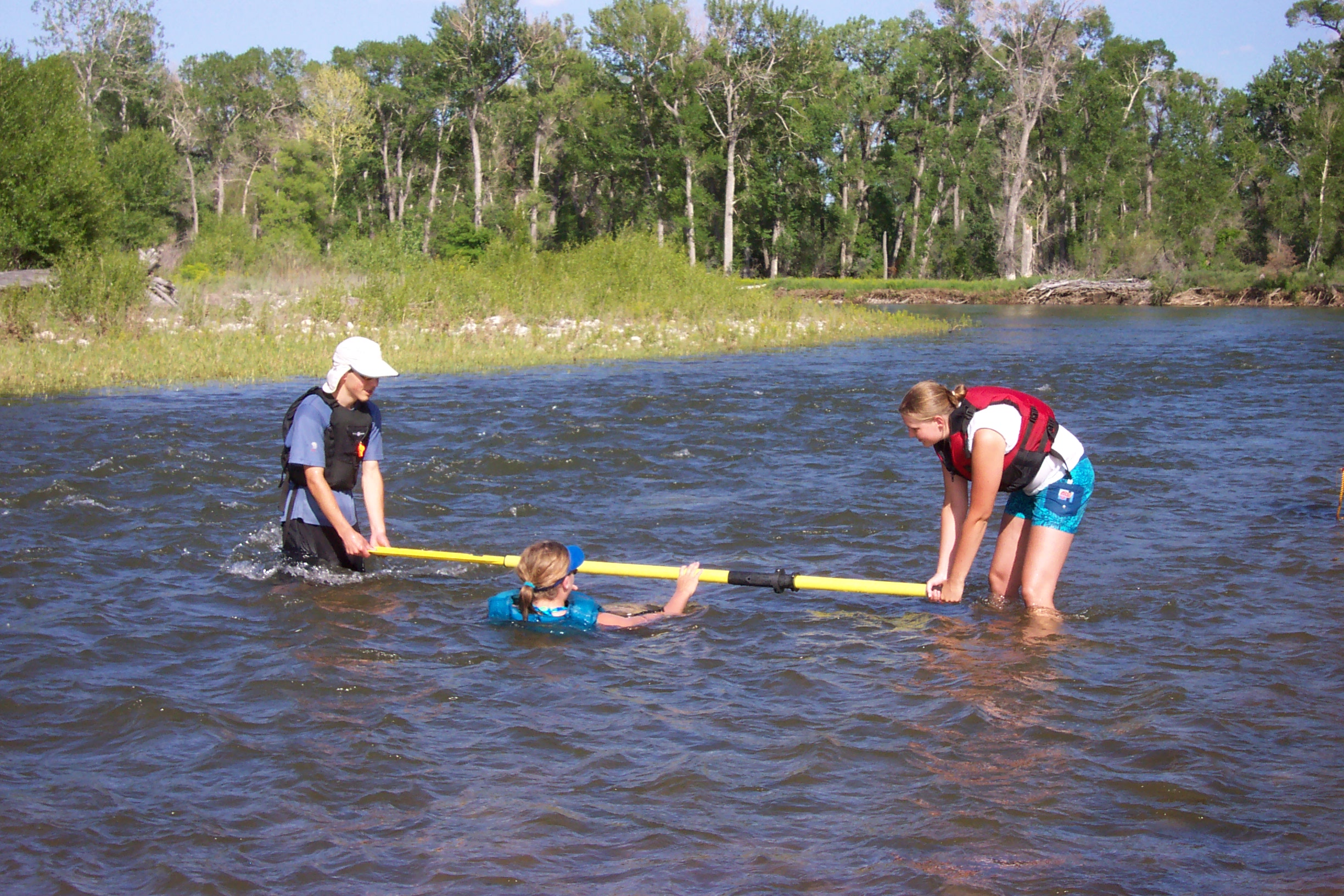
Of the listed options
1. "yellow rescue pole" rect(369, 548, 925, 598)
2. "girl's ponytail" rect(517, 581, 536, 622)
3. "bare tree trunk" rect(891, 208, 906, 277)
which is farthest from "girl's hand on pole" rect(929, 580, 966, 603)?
"bare tree trunk" rect(891, 208, 906, 277)

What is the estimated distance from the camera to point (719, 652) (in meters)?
6.18

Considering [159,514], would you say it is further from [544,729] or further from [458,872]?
[458,872]

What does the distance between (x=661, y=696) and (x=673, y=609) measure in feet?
3.02

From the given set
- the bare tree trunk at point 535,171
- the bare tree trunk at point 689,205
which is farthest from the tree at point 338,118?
the bare tree trunk at point 689,205

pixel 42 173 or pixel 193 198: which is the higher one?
pixel 193 198

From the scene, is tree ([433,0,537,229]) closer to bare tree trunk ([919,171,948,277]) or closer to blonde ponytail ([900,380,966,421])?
bare tree trunk ([919,171,948,277])

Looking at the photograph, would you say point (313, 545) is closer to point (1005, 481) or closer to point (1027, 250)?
point (1005, 481)

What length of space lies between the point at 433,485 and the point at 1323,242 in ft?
154

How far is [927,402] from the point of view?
533 centimetres

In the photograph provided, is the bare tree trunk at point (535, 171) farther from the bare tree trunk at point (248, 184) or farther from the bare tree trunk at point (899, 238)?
the bare tree trunk at point (899, 238)

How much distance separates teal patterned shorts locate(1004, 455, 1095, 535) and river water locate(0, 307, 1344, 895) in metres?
0.63

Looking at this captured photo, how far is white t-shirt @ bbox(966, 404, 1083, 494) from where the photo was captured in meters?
5.48

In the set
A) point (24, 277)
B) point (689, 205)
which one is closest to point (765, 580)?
point (24, 277)

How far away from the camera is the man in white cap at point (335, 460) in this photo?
6.41 m
